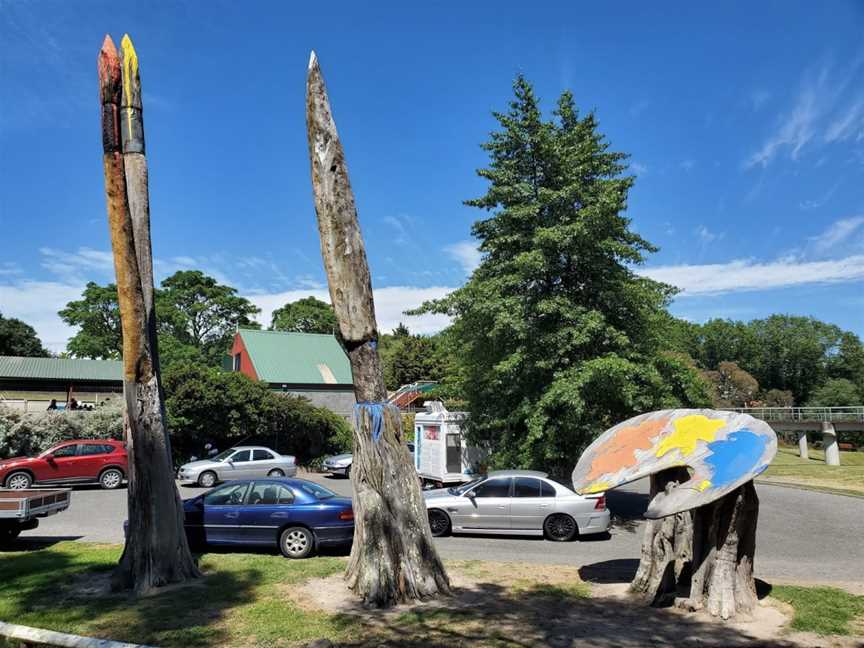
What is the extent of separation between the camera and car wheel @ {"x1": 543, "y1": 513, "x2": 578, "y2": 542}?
12695mm

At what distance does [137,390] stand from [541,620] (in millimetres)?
6235

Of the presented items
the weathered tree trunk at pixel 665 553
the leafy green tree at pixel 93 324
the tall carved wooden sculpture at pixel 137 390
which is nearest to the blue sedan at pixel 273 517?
the tall carved wooden sculpture at pixel 137 390

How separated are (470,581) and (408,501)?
5.72 ft

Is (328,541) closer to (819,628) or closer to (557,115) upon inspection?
(819,628)

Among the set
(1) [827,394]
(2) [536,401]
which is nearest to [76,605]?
(2) [536,401]

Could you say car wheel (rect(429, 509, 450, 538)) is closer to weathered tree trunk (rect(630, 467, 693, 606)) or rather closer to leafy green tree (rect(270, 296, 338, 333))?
weathered tree trunk (rect(630, 467, 693, 606))

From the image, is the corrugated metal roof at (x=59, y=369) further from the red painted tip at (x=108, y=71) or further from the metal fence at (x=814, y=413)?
the metal fence at (x=814, y=413)

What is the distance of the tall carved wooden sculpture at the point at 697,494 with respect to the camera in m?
6.89

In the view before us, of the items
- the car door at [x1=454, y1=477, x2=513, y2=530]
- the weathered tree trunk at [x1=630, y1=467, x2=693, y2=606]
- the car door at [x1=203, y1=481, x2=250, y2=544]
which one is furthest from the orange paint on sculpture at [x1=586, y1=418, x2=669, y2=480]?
the car door at [x1=203, y1=481, x2=250, y2=544]

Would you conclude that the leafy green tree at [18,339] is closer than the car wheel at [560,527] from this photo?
No

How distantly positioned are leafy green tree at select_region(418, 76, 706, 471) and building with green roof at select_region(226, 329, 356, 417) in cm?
2348

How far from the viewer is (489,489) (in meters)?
13.1

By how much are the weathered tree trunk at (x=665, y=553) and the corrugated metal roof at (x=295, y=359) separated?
3288 centimetres

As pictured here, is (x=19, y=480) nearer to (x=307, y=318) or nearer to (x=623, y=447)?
(x=623, y=447)
